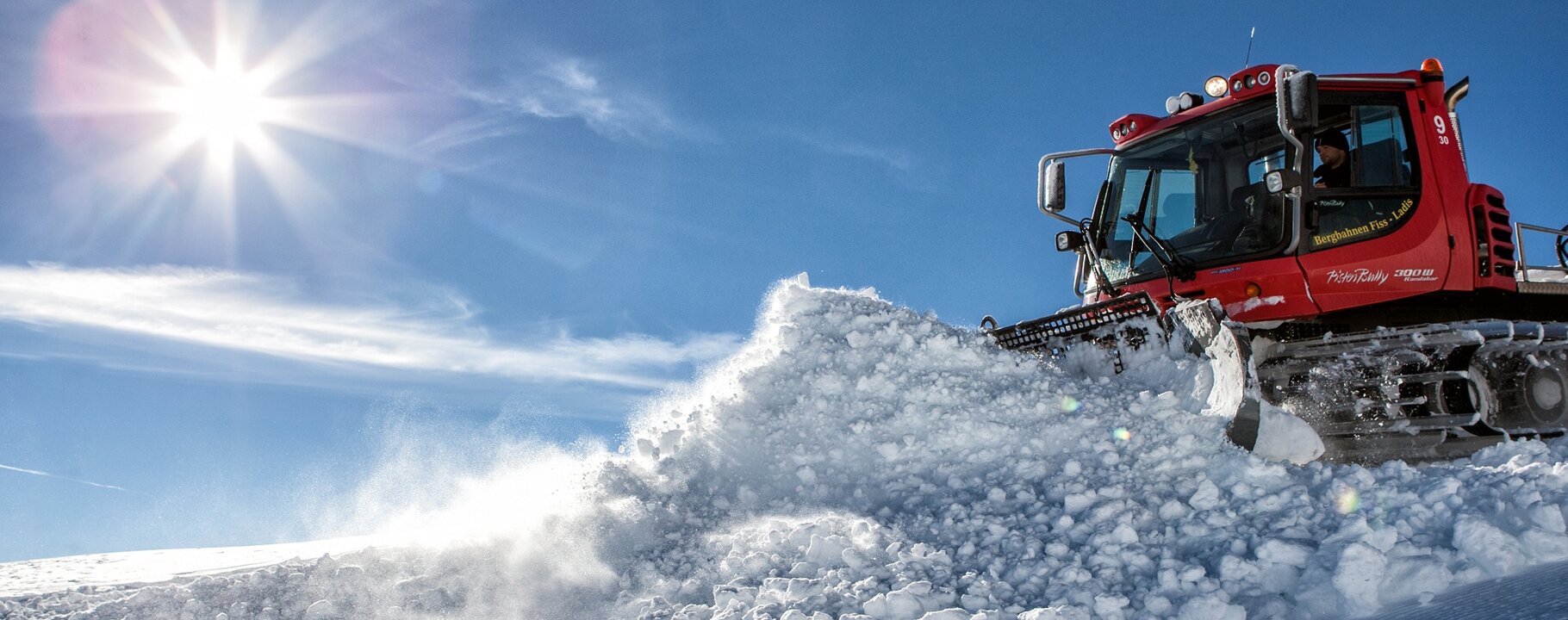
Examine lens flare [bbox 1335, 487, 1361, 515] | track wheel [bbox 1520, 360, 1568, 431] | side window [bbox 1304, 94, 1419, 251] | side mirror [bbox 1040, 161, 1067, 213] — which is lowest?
lens flare [bbox 1335, 487, 1361, 515]

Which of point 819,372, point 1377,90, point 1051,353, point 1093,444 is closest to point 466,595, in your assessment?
point 819,372

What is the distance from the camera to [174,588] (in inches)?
174

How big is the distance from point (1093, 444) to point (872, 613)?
184 cm

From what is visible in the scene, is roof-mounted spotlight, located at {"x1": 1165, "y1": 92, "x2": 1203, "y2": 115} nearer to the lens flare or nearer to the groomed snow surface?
the groomed snow surface

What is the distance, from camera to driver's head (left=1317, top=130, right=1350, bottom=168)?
6.28 meters

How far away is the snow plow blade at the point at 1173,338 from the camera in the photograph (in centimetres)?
481

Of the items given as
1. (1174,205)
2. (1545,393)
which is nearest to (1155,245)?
(1174,205)

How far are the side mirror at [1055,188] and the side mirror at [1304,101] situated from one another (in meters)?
1.87

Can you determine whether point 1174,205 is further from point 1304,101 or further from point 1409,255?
point 1409,255

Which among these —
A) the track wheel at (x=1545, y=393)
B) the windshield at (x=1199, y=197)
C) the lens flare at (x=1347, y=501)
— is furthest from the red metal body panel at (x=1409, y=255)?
the lens flare at (x=1347, y=501)

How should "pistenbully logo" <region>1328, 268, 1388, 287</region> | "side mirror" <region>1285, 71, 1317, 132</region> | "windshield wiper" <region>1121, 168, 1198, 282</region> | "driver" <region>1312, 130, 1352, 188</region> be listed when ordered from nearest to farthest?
"side mirror" <region>1285, 71, 1317, 132</region> → "pistenbully logo" <region>1328, 268, 1388, 287</region> → "driver" <region>1312, 130, 1352, 188</region> → "windshield wiper" <region>1121, 168, 1198, 282</region>

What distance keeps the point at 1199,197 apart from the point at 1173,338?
5.06 feet

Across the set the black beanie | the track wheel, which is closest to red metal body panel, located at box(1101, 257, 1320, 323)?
the black beanie

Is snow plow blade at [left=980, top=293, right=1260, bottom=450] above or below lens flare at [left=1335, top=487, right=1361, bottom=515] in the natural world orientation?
above
